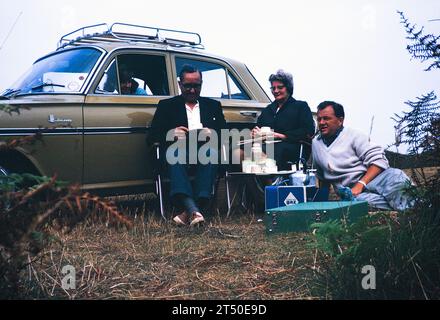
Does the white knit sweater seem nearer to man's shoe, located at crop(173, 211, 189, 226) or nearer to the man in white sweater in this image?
the man in white sweater

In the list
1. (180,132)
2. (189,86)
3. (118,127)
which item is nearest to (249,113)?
(189,86)

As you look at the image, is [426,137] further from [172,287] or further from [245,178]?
[245,178]

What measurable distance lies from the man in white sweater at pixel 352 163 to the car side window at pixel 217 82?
1531 millimetres

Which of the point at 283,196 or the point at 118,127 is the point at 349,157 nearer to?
the point at 283,196

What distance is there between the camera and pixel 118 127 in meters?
5.04

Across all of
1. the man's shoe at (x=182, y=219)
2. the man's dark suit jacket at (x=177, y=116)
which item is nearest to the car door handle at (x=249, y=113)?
the man's dark suit jacket at (x=177, y=116)

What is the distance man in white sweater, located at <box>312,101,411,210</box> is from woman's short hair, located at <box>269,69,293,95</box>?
0.95 m

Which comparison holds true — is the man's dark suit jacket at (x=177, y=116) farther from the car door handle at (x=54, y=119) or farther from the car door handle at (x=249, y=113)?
the car door handle at (x=54, y=119)

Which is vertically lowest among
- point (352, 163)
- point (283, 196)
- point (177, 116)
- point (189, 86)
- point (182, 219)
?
point (182, 219)

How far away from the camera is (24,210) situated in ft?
7.06

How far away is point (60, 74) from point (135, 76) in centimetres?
86

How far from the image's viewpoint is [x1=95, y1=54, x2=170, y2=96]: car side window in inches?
205

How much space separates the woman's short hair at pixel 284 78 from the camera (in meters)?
5.83
